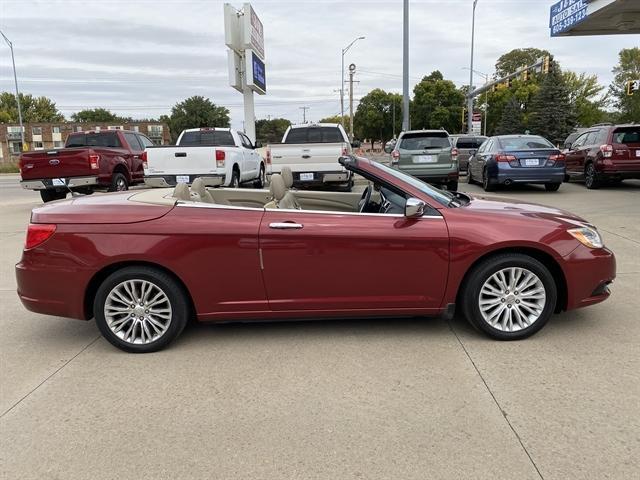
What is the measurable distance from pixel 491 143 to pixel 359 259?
11824 mm

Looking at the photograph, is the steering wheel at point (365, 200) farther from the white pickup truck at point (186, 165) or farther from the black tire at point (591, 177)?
the black tire at point (591, 177)

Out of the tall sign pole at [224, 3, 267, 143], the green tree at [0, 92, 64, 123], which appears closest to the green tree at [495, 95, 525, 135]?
the tall sign pole at [224, 3, 267, 143]

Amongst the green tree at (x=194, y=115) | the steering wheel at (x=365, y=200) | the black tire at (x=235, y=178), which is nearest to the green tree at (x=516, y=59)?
the green tree at (x=194, y=115)

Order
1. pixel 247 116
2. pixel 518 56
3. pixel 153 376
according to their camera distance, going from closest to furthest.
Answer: pixel 153 376, pixel 247 116, pixel 518 56

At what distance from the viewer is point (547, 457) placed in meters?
2.78

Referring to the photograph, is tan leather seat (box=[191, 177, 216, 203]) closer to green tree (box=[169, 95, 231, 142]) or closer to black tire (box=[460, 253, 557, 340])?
black tire (box=[460, 253, 557, 340])

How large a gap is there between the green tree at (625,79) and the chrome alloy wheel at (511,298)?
66.0 m

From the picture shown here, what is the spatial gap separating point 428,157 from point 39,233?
11.2 meters

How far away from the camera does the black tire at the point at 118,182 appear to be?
1321 cm

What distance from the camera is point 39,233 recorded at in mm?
4188

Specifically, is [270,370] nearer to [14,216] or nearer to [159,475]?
[159,475]

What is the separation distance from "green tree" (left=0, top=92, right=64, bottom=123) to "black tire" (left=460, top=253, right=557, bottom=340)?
411 ft

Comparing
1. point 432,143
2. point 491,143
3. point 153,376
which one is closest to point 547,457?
point 153,376

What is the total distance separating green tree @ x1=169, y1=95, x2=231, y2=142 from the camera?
330ft
